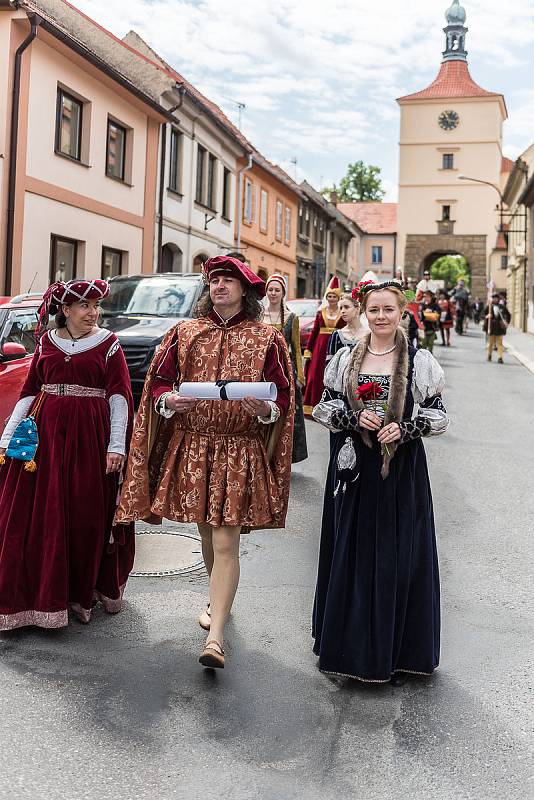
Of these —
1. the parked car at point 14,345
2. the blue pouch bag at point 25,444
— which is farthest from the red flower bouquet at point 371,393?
the parked car at point 14,345

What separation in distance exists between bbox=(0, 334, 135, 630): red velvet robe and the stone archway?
61.2m

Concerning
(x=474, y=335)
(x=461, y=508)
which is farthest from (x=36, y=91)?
(x=474, y=335)

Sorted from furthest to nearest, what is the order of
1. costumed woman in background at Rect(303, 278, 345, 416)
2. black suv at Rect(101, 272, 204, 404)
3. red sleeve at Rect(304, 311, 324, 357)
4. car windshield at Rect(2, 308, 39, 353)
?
black suv at Rect(101, 272, 204, 404)
red sleeve at Rect(304, 311, 324, 357)
costumed woman in background at Rect(303, 278, 345, 416)
car windshield at Rect(2, 308, 39, 353)

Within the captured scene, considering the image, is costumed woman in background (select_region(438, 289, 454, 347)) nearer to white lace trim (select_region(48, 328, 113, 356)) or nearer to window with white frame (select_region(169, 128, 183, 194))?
window with white frame (select_region(169, 128, 183, 194))

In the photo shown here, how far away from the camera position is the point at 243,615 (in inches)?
194

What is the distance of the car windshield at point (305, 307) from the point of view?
846 inches

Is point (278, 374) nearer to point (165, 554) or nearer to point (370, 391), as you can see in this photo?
point (370, 391)

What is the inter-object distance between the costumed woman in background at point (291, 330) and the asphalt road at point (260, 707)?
238 cm

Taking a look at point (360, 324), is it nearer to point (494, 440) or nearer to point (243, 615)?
point (494, 440)

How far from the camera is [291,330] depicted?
8.50 m

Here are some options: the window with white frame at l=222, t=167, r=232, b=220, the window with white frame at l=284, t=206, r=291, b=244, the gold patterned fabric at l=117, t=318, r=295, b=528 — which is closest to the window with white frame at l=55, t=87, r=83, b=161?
the window with white frame at l=222, t=167, r=232, b=220

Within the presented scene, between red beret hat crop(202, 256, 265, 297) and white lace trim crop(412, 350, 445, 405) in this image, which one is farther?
red beret hat crop(202, 256, 265, 297)

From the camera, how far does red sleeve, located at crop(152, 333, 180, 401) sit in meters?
4.31

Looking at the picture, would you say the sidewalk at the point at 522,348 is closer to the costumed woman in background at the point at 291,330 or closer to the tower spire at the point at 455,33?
the costumed woman in background at the point at 291,330
